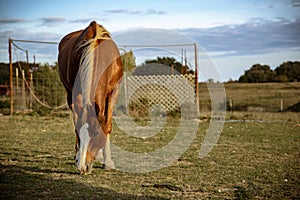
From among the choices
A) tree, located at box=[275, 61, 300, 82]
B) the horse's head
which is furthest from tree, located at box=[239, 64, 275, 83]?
the horse's head

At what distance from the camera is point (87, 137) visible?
412 cm

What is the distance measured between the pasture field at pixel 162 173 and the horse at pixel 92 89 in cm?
49

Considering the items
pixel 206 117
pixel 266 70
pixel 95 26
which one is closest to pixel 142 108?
pixel 206 117

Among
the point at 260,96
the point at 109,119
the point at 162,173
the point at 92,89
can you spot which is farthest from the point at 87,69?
the point at 260,96

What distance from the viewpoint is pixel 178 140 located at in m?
8.19

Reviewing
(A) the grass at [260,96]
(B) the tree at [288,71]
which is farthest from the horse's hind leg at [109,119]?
(B) the tree at [288,71]

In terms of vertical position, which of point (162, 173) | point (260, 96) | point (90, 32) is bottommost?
point (162, 173)

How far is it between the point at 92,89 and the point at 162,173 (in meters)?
1.59

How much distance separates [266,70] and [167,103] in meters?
17.6

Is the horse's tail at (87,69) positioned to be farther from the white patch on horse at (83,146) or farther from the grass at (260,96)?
the grass at (260,96)

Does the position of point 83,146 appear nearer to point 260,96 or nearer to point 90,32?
point 90,32

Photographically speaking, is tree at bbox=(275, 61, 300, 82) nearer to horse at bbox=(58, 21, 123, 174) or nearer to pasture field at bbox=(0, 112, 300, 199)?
pasture field at bbox=(0, 112, 300, 199)

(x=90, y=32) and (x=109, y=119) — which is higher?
(x=90, y=32)

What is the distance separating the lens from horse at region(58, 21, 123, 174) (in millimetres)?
4121
